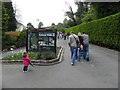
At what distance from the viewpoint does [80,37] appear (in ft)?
49.7

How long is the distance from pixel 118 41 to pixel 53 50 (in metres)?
6.18

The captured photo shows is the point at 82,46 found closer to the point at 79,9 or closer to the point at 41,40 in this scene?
the point at 41,40

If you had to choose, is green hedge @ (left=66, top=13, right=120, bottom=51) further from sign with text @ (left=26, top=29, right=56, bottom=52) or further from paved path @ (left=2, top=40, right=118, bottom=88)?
paved path @ (left=2, top=40, right=118, bottom=88)

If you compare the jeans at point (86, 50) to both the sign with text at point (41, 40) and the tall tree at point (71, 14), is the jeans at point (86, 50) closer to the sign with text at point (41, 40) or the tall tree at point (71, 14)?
the sign with text at point (41, 40)

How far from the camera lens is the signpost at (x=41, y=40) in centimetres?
1659

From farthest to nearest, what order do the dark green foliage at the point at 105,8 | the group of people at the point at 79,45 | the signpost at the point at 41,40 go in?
1. the dark green foliage at the point at 105,8
2. the signpost at the point at 41,40
3. the group of people at the point at 79,45

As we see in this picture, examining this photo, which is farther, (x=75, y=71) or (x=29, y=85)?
(x=75, y=71)

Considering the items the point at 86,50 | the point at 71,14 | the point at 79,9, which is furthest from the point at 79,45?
the point at 71,14

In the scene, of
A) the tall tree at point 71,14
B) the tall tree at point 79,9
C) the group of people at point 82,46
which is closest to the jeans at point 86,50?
the group of people at point 82,46

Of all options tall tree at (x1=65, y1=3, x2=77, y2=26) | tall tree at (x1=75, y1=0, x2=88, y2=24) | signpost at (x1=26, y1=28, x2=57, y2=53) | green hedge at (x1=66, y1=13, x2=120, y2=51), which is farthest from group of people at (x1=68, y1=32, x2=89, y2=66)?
tall tree at (x1=65, y1=3, x2=77, y2=26)

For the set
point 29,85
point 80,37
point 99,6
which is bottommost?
point 29,85

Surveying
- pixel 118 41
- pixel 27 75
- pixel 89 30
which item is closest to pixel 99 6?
pixel 89 30

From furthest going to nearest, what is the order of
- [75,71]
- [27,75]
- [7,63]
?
[7,63] < [75,71] < [27,75]

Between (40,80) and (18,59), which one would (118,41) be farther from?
(40,80)
